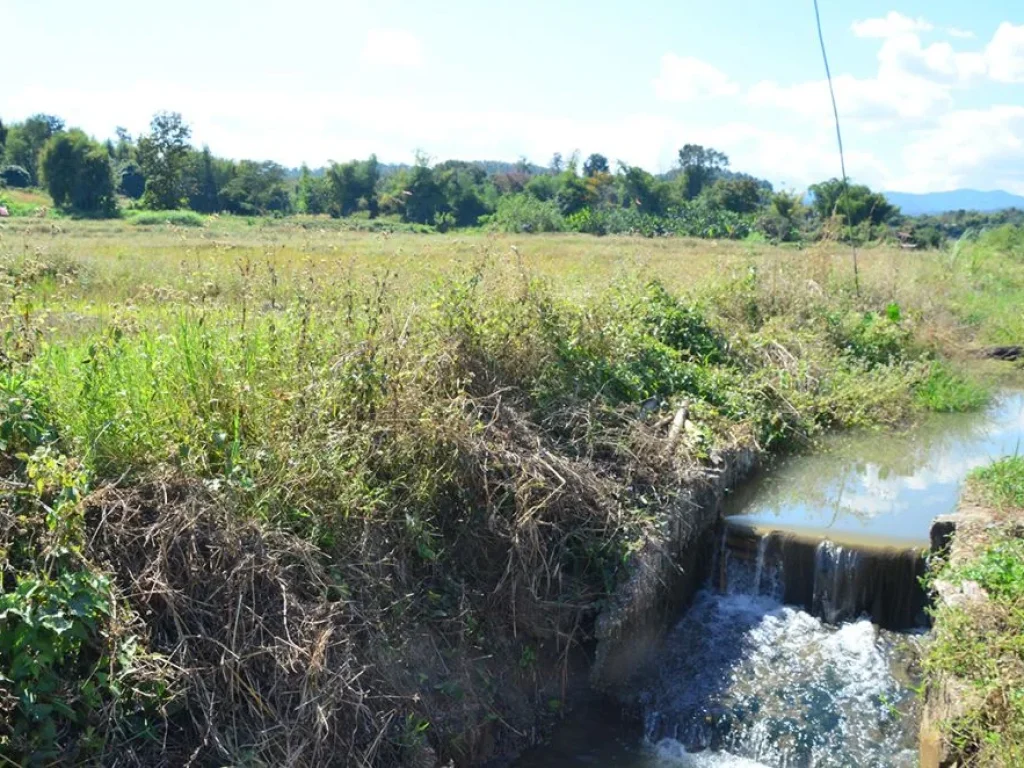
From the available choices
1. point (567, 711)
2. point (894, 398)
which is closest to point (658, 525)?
point (567, 711)

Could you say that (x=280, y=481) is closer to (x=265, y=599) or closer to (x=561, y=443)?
(x=265, y=599)

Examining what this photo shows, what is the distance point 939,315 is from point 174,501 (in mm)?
11938

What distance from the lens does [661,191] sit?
45250mm

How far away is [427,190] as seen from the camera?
41969 millimetres

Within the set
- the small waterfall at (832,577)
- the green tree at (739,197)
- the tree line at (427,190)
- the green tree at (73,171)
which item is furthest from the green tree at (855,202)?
the green tree at (73,171)

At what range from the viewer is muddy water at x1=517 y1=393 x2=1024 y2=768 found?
16.1 ft

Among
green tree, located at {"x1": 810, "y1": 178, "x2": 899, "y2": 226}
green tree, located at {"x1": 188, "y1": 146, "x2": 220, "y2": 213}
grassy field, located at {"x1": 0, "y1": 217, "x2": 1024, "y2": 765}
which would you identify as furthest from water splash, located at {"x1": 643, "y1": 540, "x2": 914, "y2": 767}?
green tree, located at {"x1": 188, "y1": 146, "x2": 220, "y2": 213}

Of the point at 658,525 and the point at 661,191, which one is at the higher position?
the point at 661,191

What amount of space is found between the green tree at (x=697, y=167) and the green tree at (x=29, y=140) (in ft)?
102

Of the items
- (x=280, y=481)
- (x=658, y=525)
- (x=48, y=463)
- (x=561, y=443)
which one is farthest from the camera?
(x=561, y=443)

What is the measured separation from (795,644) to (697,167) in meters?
47.7

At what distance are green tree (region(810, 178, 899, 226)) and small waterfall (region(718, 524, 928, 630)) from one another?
19211 mm

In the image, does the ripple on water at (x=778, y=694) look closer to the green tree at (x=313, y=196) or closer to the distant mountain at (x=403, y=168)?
the green tree at (x=313, y=196)

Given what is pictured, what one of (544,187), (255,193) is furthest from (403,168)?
(255,193)
